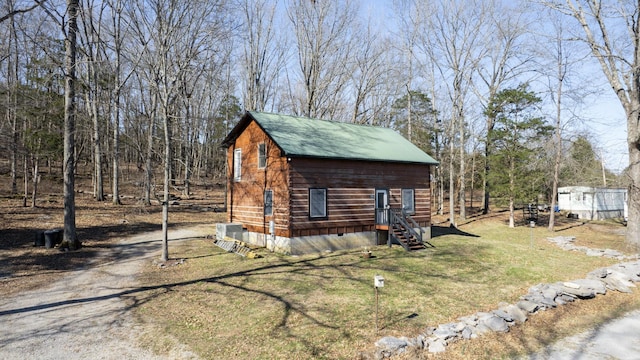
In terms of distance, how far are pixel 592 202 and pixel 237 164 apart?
3595cm

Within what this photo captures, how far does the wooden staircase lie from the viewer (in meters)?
17.5

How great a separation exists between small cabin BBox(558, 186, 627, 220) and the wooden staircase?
2698 cm

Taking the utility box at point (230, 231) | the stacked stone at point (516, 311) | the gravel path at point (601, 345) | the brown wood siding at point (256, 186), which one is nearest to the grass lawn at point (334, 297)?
the stacked stone at point (516, 311)

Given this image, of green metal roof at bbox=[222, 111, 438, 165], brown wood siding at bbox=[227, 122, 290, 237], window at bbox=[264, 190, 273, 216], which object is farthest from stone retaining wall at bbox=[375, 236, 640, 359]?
window at bbox=[264, 190, 273, 216]

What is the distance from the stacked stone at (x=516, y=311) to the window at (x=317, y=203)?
8.60 meters

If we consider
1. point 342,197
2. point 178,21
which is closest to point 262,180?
point 342,197

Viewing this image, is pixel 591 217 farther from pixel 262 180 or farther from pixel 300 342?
pixel 300 342

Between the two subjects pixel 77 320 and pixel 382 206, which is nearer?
pixel 77 320

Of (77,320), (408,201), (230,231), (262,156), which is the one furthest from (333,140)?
(77,320)

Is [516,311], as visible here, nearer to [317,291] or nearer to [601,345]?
[601,345]

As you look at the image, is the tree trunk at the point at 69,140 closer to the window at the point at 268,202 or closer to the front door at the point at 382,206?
the window at the point at 268,202

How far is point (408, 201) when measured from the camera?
19.7 meters

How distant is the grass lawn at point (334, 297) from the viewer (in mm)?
7547

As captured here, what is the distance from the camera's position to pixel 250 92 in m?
31.5
